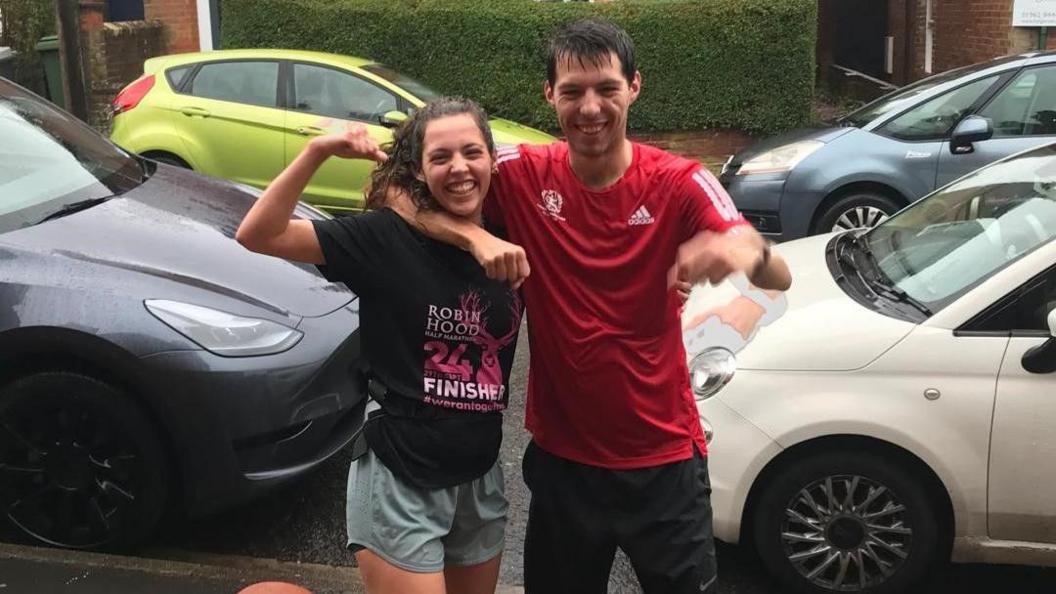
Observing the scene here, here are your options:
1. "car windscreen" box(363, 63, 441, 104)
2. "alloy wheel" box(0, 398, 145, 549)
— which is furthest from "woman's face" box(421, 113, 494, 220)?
"car windscreen" box(363, 63, 441, 104)

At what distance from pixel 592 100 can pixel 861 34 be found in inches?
611

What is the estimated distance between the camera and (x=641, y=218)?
204 centimetres

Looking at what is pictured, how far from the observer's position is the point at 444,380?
6.66ft

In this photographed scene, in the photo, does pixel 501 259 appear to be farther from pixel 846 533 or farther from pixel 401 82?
pixel 401 82

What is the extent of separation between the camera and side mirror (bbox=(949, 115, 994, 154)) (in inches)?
271

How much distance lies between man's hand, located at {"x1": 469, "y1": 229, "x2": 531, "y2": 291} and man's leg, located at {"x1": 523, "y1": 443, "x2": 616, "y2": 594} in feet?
1.67

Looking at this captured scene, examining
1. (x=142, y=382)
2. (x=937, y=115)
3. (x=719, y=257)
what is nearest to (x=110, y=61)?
(x=937, y=115)

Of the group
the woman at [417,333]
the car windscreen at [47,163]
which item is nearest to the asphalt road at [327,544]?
the car windscreen at [47,163]

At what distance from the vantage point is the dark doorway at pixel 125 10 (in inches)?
548

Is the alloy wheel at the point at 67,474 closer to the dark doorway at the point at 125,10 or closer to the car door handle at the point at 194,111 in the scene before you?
the car door handle at the point at 194,111

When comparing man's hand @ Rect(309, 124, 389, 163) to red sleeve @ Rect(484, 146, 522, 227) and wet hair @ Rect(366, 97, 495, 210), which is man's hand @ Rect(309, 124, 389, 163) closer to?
wet hair @ Rect(366, 97, 495, 210)

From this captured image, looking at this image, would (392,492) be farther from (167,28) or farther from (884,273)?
(167,28)

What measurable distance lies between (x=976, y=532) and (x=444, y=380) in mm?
1994

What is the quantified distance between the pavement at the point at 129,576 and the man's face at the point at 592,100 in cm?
176
